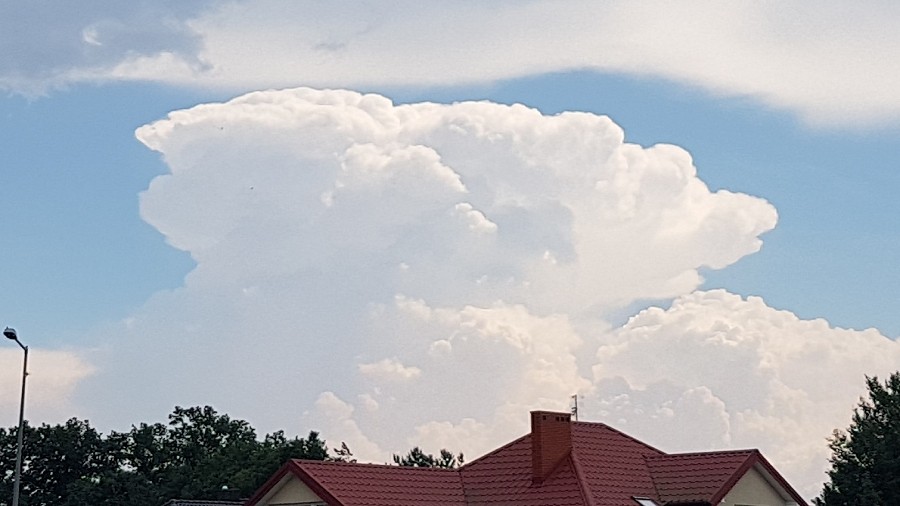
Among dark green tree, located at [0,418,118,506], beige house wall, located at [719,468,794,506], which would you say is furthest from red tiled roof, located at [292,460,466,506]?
dark green tree, located at [0,418,118,506]

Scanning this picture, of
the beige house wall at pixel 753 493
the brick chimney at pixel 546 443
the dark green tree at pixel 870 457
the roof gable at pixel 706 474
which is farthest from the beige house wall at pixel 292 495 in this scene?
the dark green tree at pixel 870 457

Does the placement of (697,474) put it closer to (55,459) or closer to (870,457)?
(870,457)

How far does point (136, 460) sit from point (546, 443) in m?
74.8

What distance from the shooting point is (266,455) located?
101 meters

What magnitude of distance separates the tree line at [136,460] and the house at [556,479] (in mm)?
53809

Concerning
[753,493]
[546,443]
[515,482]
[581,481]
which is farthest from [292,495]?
[753,493]

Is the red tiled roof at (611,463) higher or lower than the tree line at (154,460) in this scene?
lower

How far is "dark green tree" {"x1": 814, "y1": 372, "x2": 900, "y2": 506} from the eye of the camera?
63031mm

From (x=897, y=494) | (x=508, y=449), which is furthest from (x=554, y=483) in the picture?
(x=897, y=494)

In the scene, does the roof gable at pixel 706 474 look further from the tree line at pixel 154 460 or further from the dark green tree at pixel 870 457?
the tree line at pixel 154 460

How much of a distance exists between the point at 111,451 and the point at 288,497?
2892 inches

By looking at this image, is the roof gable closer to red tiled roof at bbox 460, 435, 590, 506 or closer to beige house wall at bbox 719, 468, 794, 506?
beige house wall at bbox 719, 468, 794, 506

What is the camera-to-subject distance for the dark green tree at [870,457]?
63031 millimetres

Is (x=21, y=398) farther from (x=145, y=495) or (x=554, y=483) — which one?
(x=145, y=495)
